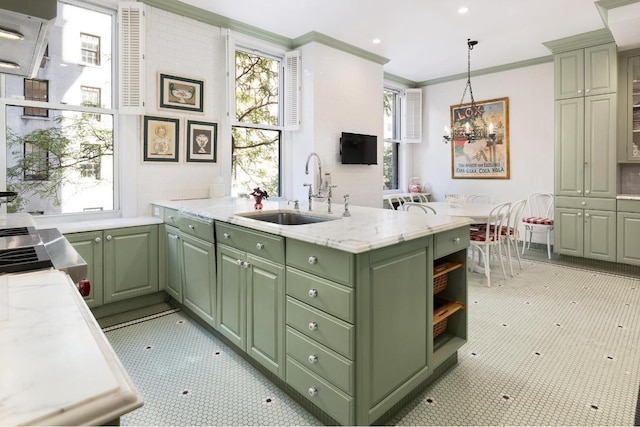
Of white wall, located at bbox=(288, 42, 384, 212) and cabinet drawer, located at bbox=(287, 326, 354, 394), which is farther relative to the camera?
white wall, located at bbox=(288, 42, 384, 212)

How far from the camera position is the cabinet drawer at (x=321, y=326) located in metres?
1.67

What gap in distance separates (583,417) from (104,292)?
3.45 meters

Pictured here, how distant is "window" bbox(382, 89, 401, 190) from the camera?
6.94 meters

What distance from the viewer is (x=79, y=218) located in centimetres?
354

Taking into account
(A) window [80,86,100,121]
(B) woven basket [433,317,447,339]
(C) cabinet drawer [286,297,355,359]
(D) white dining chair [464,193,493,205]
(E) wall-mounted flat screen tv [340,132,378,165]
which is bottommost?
(B) woven basket [433,317,447,339]

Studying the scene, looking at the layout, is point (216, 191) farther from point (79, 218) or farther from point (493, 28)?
point (493, 28)

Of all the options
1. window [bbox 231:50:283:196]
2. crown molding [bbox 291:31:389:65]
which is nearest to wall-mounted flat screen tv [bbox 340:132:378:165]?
window [bbox 231:50:283:196]

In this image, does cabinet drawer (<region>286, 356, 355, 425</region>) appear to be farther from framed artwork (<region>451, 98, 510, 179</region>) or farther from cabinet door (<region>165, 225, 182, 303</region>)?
framed artwork (<region>451, 98, 510, 179</region>)

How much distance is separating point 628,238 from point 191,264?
5001 mm

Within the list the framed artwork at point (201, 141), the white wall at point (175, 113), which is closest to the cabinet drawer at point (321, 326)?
the white wall at point (175, 113)

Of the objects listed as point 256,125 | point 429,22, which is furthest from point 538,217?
point 256,125

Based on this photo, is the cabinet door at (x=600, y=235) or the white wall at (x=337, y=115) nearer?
the cabinet door at (x=600, y=235)

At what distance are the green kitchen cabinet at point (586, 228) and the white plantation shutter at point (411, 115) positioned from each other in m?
2.73

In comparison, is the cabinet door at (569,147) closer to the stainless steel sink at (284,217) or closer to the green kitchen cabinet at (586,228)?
the green kitchen cabinet at (586,228)
